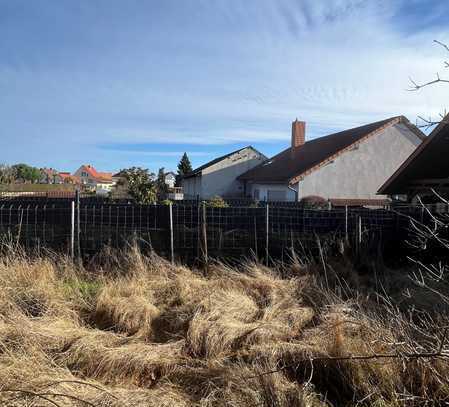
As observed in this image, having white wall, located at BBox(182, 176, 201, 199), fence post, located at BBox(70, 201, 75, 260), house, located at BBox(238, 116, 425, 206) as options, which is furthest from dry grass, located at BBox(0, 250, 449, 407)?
white wall, located at BBox(182, 176, 201, 199)

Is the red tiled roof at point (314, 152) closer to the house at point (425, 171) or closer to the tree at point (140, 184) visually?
the tree at point (140, 184)

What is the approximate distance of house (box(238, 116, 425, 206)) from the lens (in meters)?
22.2

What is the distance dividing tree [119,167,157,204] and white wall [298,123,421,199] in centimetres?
810

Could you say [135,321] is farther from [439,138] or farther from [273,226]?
[439,138]

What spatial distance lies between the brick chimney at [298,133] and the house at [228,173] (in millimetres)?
4954

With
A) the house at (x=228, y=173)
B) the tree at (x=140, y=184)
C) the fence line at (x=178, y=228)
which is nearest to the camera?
the fence line at (x=178, y=228)

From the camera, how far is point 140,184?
61.3 ft

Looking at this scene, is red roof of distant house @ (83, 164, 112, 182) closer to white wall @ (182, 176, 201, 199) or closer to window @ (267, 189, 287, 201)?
white wall @ (182, 176, 201, 199)

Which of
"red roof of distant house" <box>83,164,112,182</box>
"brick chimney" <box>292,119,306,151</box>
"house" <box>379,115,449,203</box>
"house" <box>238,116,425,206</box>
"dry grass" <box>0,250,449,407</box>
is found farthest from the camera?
"red roof of distant house" <box>83,164,112,182</box>

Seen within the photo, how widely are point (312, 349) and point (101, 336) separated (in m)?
2.20

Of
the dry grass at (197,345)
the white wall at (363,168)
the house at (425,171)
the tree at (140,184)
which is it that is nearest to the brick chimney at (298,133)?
the white wall at (363,168)

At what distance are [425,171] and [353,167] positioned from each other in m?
11.0

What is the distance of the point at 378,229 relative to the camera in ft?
27.5

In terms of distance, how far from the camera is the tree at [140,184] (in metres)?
18.3
